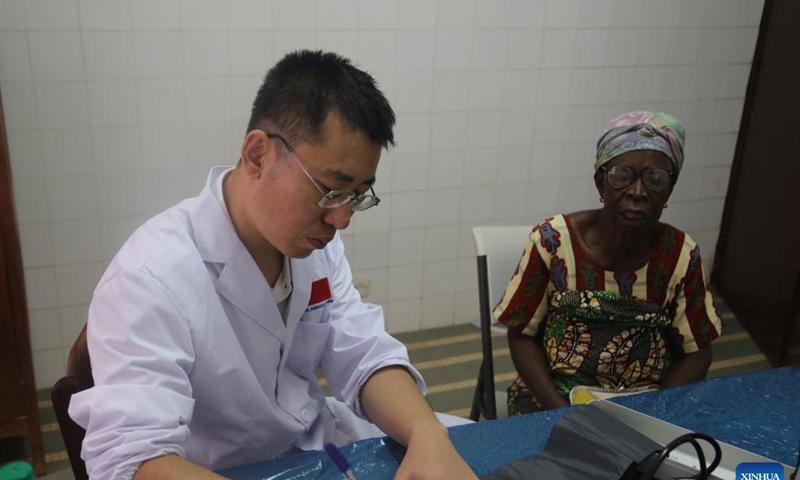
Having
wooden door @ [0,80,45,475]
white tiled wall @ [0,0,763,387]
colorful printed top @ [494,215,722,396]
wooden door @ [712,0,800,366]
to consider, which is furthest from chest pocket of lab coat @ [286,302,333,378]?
wooden door @ [712,0,800,366]

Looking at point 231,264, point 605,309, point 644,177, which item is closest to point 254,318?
point 231,264

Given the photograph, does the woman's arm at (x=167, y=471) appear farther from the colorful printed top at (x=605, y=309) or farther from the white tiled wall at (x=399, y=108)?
the white tiled wall at (x=399, y=108)

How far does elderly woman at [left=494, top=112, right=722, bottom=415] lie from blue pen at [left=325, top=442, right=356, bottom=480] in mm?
705

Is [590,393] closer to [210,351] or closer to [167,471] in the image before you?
[210,351]

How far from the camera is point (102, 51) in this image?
2717 mm

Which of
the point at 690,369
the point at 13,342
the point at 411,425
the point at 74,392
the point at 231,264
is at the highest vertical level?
the point at 231,264

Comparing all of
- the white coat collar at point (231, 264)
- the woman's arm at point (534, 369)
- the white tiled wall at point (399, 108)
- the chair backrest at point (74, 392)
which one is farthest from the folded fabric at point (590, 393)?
the white tiled wall at point (399, 108)

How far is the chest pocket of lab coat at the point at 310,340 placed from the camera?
161 centimetres

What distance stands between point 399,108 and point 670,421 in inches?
79.3

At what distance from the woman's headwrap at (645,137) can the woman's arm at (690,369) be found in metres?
0.47

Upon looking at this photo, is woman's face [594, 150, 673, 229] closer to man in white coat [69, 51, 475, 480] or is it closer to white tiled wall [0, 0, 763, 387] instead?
man in white coat [69, 51, 475, 480]

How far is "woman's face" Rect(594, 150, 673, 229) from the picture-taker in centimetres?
187

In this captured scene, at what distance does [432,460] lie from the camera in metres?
1.28

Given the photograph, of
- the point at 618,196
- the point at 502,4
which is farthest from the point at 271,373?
the point at 502,4
